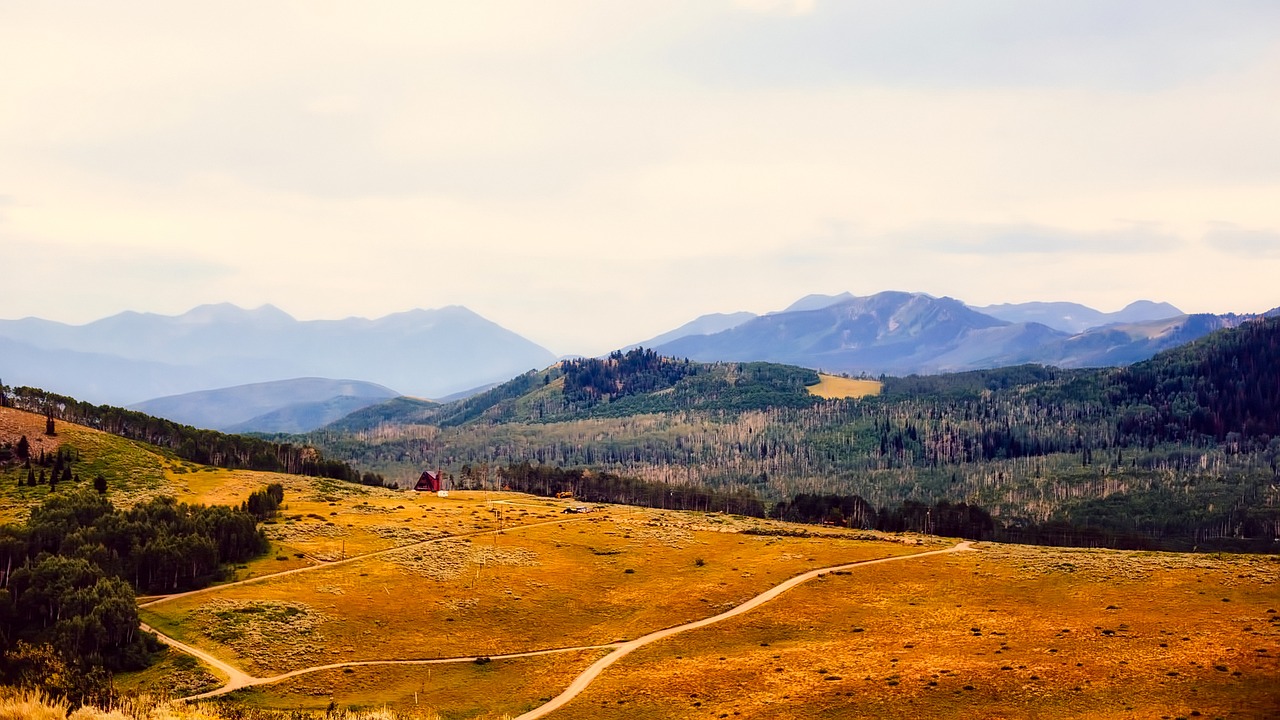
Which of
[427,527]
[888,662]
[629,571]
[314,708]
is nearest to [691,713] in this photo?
[888,662]

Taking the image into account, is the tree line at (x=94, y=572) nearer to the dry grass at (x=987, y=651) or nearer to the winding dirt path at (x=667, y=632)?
the winding dirt path at (x=667, y=632)

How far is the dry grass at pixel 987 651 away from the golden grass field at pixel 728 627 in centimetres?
31

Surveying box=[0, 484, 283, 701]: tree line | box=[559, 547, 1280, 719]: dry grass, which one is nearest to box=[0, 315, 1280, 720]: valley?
box=[559, 547, 1280, 719]: dry grass

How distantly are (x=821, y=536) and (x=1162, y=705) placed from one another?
10776 centimetres

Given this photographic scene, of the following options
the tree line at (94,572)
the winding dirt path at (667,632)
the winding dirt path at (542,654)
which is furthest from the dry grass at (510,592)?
the tree line at (94,572)

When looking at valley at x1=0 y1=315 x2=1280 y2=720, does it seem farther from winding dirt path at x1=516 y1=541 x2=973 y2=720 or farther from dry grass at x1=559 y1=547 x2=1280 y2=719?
winding dirt path at x1=516 y1=541 x2=973 y2=720

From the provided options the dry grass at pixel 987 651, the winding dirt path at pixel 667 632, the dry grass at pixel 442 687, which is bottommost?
the dry grass at pixel 442 687

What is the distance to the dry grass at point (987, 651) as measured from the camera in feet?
221

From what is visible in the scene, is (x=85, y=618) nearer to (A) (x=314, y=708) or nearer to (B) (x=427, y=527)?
(A) (x=314, y=708)

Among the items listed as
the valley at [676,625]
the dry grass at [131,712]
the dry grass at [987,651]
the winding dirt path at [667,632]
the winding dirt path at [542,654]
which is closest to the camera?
the dry grass at [131,712]

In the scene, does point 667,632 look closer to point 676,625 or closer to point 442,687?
point 676,625

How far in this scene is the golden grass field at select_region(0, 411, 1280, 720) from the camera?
232 ft

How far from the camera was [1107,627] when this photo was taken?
86.4 metres

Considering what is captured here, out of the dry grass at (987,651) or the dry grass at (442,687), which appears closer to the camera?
the dry grass at (987,651)
